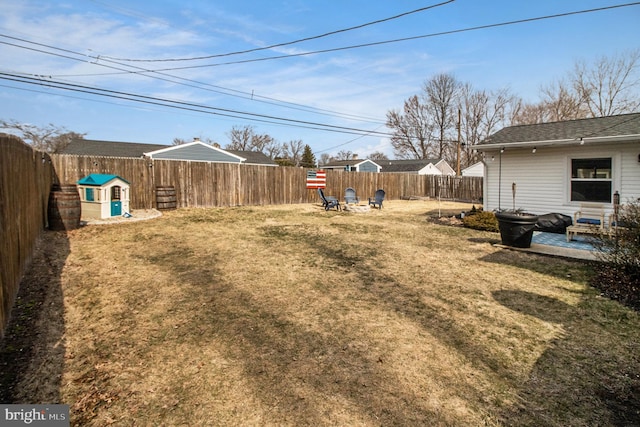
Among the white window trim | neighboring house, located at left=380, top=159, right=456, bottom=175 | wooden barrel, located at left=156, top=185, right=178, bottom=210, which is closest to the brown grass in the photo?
the white window trim

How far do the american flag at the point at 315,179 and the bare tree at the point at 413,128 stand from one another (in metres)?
23.9

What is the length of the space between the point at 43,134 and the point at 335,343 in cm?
3211

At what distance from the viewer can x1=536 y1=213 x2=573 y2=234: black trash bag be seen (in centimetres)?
824

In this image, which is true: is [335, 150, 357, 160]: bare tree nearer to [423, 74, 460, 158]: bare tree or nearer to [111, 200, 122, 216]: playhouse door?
[423, 74, 460, 158]: bare tree

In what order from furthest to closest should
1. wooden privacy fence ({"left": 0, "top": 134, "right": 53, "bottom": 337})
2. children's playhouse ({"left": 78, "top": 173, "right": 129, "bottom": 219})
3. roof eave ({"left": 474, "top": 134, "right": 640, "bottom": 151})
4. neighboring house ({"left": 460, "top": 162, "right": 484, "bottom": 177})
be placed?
neighboring house ({"left": 460, "top": 162, "right": 484, "bottom": 177})
children's playhouse ({"left": 78, "top": 173, "right": 129, "bottom": 219})
roof eave ({"left": 474, "top": 134, "right": 640, "bottom": 151})
wooden privacy fence ({"left": 0, "top": 134, "right": 53, "bottom": 337})

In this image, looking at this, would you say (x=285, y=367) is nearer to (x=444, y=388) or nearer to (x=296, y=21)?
(x=444, y=388)

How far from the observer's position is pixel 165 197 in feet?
37.7

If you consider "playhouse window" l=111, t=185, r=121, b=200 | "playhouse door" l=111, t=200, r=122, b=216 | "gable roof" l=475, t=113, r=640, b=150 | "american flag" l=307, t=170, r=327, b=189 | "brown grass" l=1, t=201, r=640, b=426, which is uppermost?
"gable roof" l=475, t=113, r=640, b=150

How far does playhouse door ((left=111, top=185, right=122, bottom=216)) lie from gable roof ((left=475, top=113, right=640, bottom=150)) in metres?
11.2

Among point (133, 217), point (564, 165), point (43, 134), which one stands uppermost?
point (43, 134)

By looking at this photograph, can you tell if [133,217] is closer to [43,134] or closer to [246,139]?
[43,134]

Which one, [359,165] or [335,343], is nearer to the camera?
Answer: [335,343]

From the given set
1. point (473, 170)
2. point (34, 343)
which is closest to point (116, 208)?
point (34, 343)

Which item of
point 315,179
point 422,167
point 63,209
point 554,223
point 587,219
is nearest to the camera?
point 63,209
